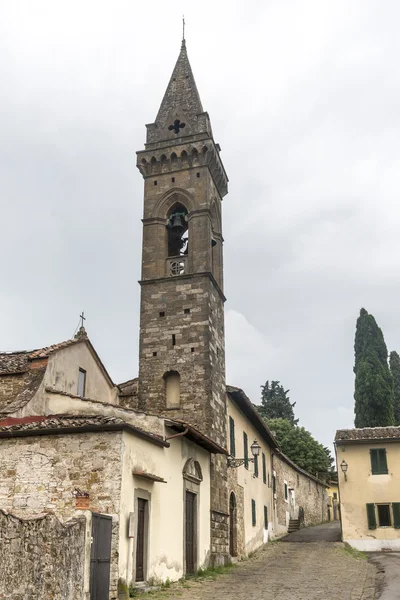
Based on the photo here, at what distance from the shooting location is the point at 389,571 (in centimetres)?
1673

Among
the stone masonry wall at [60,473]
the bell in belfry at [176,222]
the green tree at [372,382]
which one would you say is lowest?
the stone masonry wall at [60,473]

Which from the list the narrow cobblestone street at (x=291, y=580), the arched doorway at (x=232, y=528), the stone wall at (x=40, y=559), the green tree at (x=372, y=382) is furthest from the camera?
the green tree at (x=372, y=382)

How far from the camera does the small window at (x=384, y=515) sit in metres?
24.2

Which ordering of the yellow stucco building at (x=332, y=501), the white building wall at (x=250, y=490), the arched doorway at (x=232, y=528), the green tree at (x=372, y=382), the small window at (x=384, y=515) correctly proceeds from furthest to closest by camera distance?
the yellow stucco building at (x=332, y=501) → the green tree at (x=372, y=382) → the small window at (x=384, y=515) → the white building wall at (x=250, y=490) → the arched doorway at (x=232, y=528)

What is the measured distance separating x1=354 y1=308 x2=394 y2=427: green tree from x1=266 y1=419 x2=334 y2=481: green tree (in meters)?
12.9

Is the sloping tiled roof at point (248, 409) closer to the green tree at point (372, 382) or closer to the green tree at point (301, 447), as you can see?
the green tree at point (372, 382)

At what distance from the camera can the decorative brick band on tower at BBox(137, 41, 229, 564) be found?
1945 cm

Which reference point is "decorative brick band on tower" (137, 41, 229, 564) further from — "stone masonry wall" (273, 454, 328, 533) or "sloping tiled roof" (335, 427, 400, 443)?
"stone masonry wall" (273, 454, 328, 533)

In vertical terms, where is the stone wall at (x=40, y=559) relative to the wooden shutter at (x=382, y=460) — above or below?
below

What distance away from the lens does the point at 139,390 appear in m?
20.0

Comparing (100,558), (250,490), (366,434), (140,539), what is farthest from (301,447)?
(100,558)

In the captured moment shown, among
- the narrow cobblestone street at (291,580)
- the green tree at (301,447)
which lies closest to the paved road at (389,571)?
the narrow cobblestone street at (291,580)

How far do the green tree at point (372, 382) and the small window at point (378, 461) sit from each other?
8.09 metres

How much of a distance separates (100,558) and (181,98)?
747 inches
